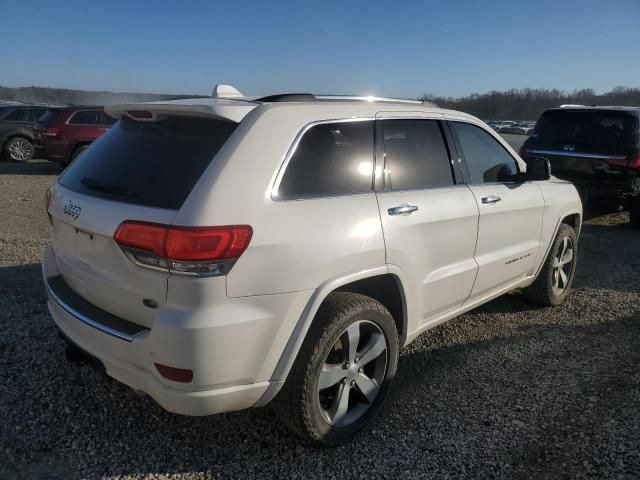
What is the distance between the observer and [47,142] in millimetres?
12812

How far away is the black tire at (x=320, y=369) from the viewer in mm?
2467

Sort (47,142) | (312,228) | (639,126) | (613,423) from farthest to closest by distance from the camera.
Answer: (47,142) < (639,126) < (613,423) < (312,228)

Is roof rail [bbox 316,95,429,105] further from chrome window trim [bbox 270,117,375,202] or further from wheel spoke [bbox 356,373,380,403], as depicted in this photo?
wheel spoke [bbox 356,373,380,403]

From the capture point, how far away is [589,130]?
7.91 meters

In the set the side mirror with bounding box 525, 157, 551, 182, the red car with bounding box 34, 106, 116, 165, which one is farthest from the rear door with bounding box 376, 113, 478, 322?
the red car with bounding box 34, 106, 116, 165

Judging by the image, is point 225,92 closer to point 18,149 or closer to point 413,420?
point 413,420

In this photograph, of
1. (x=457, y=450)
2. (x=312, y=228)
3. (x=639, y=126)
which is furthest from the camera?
(x=639, y=126)

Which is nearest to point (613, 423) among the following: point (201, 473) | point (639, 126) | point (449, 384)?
point (449, 384)

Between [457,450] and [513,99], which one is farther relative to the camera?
[513,99]

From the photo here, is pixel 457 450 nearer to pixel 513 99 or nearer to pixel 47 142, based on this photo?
pixel 47 142

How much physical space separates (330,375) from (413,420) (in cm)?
69

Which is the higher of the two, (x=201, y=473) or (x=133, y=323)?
(x=133, y=323)

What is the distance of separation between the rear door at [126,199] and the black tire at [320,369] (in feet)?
2.36

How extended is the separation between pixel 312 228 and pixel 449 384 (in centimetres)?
163
